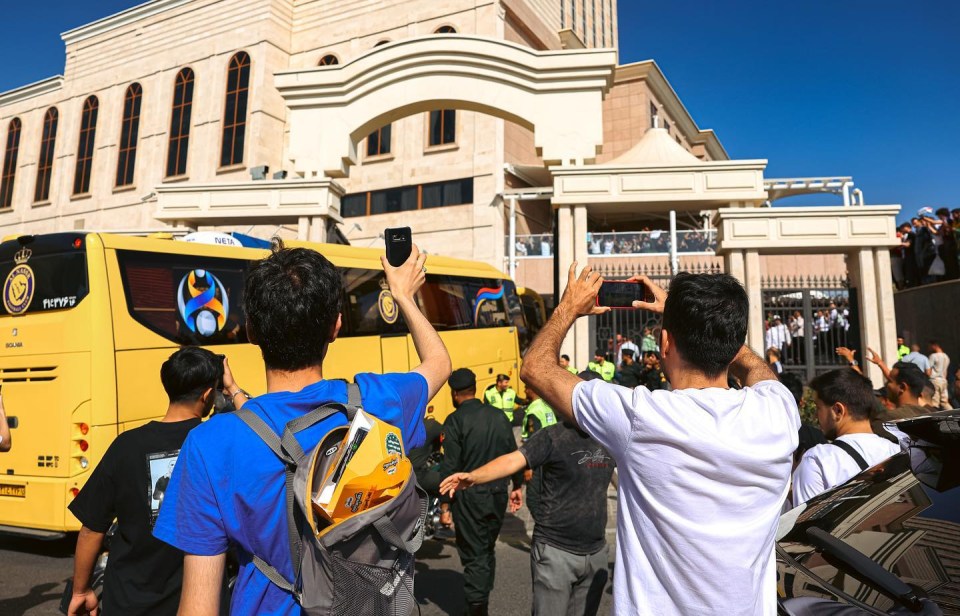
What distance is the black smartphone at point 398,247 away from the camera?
6.59 feet

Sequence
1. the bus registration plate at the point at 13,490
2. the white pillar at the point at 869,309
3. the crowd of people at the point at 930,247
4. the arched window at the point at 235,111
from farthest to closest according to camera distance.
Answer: the arched window at the point at 235,111, the crowd of people at the point at 930,247, the white pillar at the point at 869,309, the bus registration plate at the point at 13,490

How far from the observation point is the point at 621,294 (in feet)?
7.48

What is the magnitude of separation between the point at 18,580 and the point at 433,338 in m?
5.57

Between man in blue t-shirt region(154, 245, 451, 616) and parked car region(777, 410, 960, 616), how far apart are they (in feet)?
4.96

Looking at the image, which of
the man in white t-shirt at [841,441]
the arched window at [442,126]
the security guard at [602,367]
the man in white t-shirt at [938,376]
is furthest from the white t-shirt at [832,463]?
the arched window at [442,126]

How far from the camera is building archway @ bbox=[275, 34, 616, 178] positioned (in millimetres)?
12555

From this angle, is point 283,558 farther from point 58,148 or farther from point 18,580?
point 58,148

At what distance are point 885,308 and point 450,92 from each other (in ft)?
33.1

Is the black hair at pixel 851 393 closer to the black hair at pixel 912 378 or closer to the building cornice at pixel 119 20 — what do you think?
the black hair at pixel 912 378

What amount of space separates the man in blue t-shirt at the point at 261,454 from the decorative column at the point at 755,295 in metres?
11.1

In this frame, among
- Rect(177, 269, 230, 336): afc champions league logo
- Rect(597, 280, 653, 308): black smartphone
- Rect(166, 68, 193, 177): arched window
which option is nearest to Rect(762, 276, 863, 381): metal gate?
Rect(177, 269, 230, 336): afc champions league logo

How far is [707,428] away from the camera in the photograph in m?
1.68

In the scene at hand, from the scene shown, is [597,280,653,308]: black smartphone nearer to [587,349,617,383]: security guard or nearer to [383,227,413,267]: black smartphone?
[383,227,413,267]: black smartphone

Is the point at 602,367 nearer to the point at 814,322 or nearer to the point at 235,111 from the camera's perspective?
the point at 814,322
